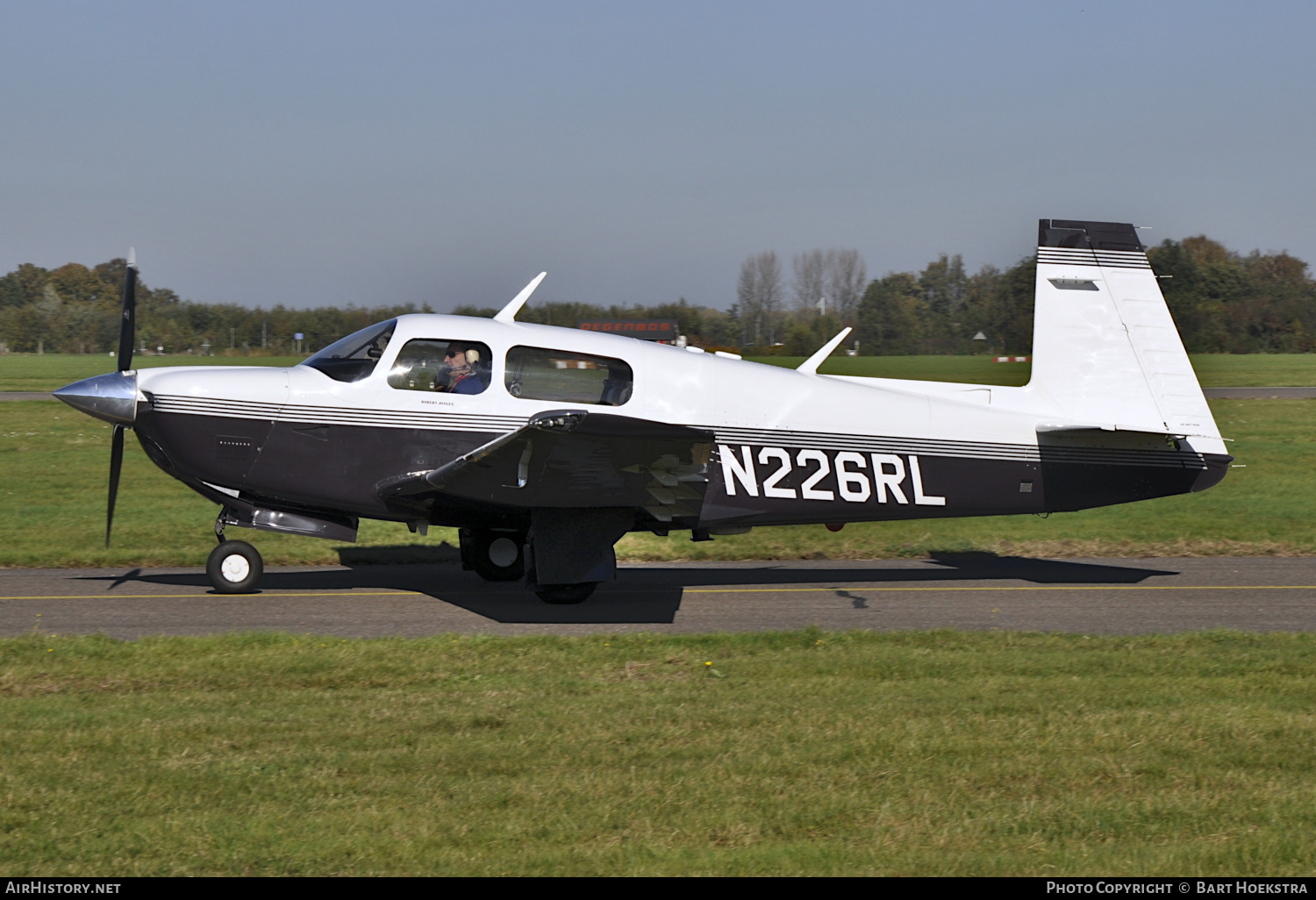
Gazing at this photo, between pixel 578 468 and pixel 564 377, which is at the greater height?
pixel 564 377

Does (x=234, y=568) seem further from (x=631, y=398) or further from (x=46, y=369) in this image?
(x=46, y=369)

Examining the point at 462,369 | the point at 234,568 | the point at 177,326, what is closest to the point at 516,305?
the point at 462,369

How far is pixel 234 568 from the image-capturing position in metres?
9.38

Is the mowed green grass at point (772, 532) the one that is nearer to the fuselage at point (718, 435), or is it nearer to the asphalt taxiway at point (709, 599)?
the asphalt taxiway at point (709, 599)

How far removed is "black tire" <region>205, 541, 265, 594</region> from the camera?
9336mm

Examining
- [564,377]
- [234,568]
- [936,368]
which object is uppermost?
[936,368]

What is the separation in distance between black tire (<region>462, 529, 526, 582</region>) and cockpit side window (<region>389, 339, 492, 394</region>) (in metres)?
1.74

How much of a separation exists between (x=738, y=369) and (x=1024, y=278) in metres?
23.7

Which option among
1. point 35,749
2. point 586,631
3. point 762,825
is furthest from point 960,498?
point 35,749

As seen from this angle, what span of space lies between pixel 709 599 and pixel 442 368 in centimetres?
297

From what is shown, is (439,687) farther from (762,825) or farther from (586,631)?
(762,825)

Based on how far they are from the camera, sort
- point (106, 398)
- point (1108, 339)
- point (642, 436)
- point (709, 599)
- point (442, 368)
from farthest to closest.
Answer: point (1108, 339)
point (709, 599)
point (442, 368)
point (106, 398)
point (642, 436)

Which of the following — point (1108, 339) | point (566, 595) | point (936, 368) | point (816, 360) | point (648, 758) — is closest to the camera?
point (648, 758)

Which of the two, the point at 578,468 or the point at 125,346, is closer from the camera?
the point at 578,468
